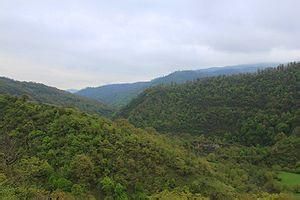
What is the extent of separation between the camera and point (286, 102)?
86.4 metres

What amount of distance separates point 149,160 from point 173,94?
7474cm

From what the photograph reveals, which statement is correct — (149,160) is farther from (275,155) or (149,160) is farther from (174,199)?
(275,155)

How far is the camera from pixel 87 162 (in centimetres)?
3409

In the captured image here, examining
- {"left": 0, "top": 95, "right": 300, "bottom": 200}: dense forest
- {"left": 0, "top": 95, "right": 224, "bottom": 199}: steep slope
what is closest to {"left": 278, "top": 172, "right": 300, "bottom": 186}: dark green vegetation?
{"left": 0, "top": 95, "right": 300, "bottom": 200}: dense forest

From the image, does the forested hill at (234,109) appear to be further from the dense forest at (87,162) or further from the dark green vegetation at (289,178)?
the dense forest at (87,162)

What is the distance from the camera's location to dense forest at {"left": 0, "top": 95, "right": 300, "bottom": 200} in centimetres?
3256

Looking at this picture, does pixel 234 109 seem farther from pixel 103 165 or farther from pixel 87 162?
pixel 87 162

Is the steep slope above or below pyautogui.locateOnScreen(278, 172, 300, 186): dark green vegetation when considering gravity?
above

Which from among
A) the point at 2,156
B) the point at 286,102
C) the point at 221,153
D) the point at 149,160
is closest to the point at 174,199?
the point at 149,160

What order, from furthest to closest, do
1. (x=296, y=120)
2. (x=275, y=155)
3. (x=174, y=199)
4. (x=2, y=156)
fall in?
(x=296, y=120) → (x=275, y=155) → (x=2, y=156) → (x=174, y=199)

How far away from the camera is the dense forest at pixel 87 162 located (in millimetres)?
32562

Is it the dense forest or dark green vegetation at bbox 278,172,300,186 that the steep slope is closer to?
the dense forest

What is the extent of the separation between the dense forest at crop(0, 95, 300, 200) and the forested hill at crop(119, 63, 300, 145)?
135 feet

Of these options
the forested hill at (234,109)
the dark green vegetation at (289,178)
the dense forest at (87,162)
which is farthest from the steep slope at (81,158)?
the forested hill at (234,109)
